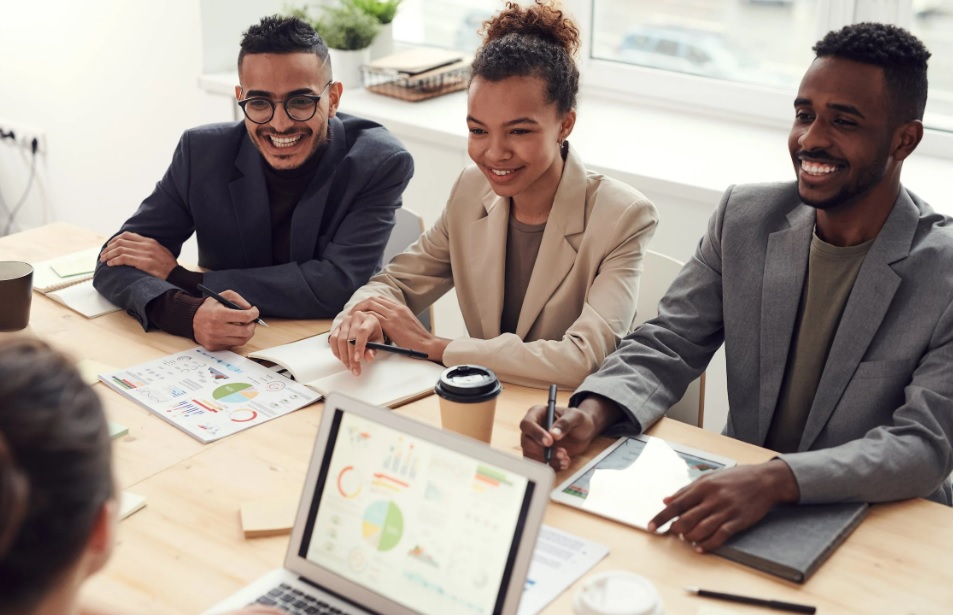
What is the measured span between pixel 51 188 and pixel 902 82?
377cm

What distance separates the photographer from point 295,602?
4.00ft

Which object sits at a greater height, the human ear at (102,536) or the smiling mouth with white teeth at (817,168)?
the smiling mouth with white teeth at (817,168)

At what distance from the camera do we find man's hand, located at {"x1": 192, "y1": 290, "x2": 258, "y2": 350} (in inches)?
77.9

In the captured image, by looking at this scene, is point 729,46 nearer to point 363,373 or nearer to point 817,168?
point 817,168

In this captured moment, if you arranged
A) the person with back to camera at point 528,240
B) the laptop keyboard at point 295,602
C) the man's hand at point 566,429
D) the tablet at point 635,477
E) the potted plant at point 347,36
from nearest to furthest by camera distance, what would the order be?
the laptop keyboard at point 295,602, the tablet at point 635,477, the man's hand at point 566,429, the person with back to camera at point 528,240, the potted plant at point 347,36

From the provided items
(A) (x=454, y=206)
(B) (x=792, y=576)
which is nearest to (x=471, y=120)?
(A) (x=454, y=206)

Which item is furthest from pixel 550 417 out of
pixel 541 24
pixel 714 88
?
pixel 714 88

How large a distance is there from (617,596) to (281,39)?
1.47 m

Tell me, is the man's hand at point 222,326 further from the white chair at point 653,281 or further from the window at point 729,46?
the window at point 729,46

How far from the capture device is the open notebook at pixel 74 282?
220 cm

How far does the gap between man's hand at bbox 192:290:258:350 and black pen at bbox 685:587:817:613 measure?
1.05 m

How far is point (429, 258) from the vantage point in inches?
87.7

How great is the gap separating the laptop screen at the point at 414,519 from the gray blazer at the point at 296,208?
1.03 metres

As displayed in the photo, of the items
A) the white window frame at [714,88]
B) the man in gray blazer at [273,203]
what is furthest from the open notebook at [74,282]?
the white window frame at [714,88]
